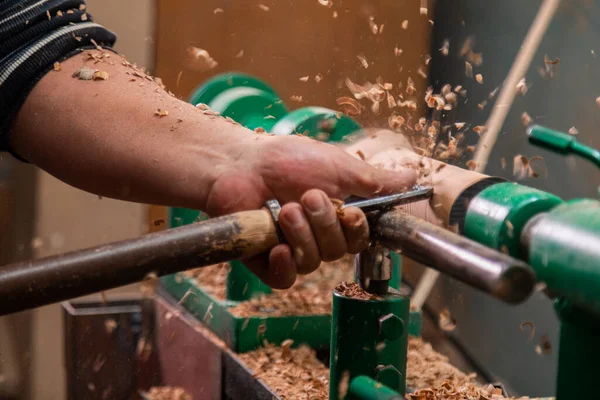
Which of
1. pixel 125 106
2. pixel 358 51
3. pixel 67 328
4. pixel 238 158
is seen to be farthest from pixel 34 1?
pixel 358 51

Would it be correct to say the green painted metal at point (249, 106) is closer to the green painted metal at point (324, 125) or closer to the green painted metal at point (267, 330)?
the green painted metal at point (324, 125)

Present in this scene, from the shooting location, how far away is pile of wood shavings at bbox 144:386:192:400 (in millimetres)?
1063

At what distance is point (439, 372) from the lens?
2.82ft

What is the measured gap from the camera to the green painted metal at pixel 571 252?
389 millimetres

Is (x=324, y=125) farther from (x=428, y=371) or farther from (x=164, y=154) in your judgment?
(x=428, y=371)

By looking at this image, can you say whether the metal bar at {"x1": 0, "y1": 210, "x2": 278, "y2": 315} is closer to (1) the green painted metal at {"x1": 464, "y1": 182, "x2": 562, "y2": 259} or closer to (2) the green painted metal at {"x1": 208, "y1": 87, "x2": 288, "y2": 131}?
(1) the green painted metal at {"x1": 464, "y1": 182, "x2": 562, "y2": 259}

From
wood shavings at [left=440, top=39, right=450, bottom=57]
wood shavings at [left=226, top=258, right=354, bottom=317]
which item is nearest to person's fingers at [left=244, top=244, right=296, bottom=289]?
wood shavings at [left=226, top=258, right=354, bottom=317]

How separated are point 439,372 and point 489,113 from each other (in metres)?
0.83

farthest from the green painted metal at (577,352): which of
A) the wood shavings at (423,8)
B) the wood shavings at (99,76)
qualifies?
the wood shavings at (423,8)

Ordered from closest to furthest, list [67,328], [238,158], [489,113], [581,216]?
[581,216], [238,158], [67,328], [489,113]

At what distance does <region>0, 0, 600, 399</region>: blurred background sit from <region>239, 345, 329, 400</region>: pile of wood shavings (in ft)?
2.46

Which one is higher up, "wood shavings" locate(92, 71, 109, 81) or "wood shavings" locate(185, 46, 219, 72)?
"wood shavings" locate(92, 71, 109, 81)

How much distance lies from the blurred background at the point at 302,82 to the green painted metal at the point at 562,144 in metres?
0.94

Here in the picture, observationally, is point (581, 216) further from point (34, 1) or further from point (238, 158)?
point (34, 1)
